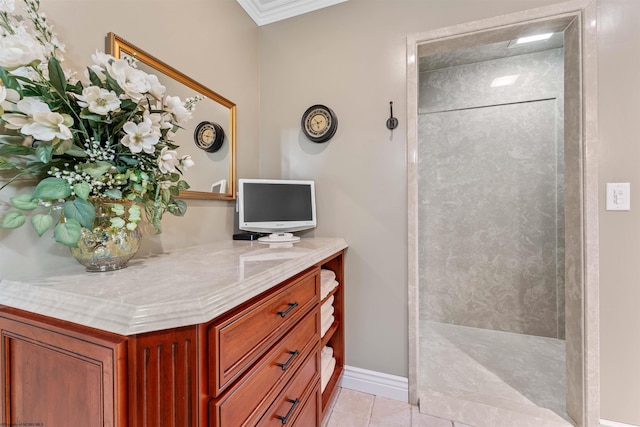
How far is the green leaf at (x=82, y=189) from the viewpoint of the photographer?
67cm

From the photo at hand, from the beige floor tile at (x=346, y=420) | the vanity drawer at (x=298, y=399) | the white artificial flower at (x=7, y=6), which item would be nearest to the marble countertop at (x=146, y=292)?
the vanity drawer at (x=298, y=399)

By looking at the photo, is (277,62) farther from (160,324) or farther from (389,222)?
(160,324)

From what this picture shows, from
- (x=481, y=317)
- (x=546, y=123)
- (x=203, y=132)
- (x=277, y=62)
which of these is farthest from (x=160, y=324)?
(x=546, y=123)

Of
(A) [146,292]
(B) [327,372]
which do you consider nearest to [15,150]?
(A) [146,292]

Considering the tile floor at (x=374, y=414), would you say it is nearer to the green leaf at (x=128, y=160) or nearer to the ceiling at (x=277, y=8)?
the green leaf at (x=128, y=160)

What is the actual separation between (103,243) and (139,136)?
334 millimetres

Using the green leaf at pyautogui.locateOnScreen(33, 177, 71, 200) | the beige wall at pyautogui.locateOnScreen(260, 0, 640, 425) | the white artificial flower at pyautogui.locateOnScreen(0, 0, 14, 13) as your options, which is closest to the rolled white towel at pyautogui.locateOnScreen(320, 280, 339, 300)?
the beige wall at pyautogui.locateOnScreen(260, 0, 640, 425)

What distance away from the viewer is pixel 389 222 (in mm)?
1603

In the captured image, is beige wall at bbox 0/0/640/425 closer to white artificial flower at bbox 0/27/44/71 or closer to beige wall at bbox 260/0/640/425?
beige wall at bbox 260/0/640/425

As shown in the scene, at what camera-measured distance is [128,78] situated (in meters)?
0.71

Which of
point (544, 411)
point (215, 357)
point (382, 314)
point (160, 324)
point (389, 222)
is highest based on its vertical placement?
point (389, 222)

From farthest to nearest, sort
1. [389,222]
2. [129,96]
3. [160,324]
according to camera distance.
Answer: [389,222] < [129,96] < [160,324]

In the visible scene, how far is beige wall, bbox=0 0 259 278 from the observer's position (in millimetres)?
836

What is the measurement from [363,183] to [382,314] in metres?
0.83
